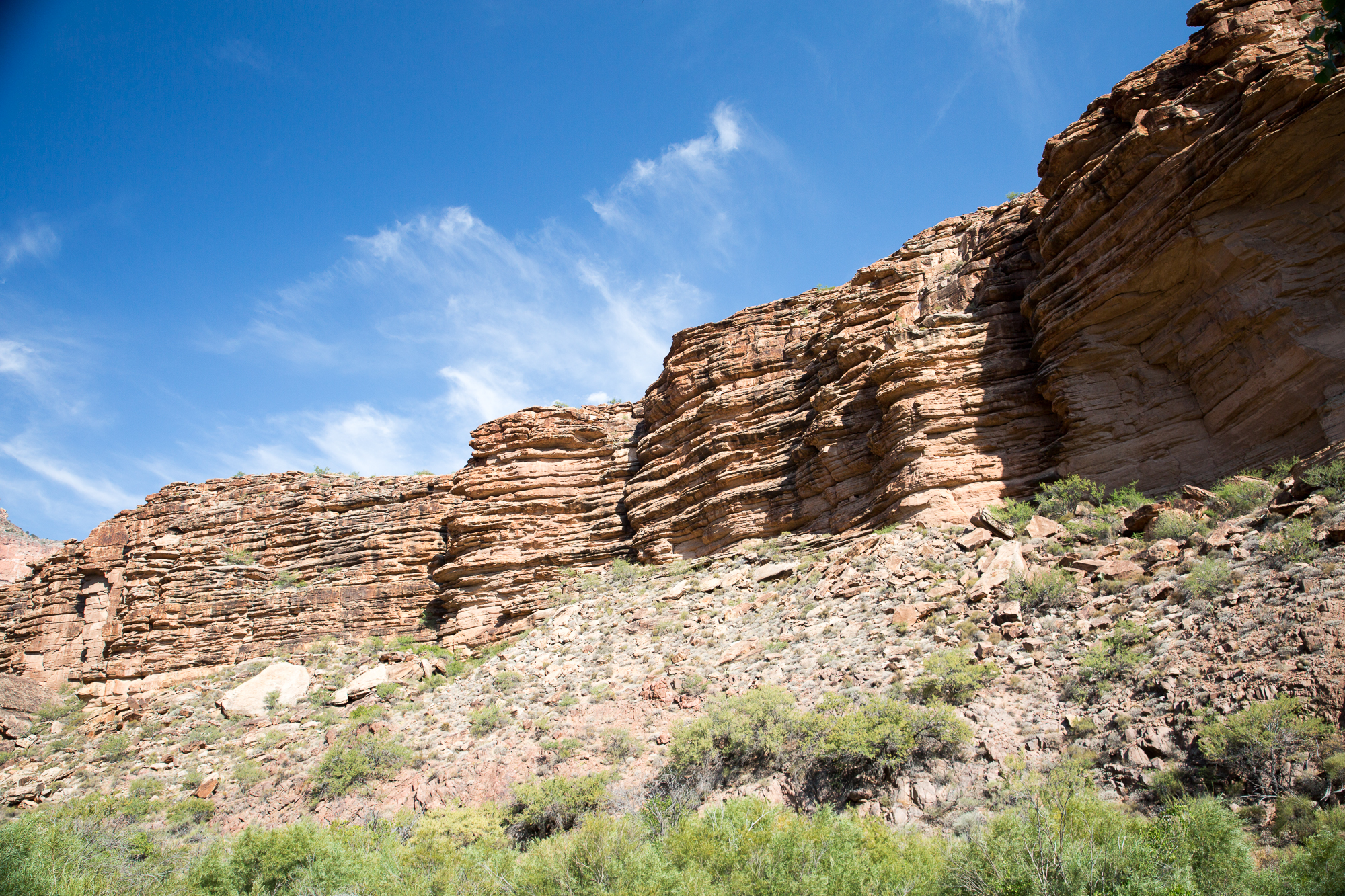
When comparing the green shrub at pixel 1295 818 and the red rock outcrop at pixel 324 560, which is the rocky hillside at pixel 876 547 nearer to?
the red rock outcrop at pixel 324 560

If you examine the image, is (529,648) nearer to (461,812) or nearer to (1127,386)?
(461,812)

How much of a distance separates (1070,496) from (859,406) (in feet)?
24.0

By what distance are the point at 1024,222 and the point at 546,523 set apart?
20556 millimetres

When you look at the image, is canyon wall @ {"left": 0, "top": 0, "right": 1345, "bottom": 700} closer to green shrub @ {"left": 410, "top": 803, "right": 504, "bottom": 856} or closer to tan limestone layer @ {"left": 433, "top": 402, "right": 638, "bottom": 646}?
tan limestone layer @ {"left": 433, "top": 402, "right": 638, "bottom": 646}

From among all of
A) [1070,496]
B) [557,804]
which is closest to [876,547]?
[1070,496]

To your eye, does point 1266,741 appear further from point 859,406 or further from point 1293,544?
point 859,406

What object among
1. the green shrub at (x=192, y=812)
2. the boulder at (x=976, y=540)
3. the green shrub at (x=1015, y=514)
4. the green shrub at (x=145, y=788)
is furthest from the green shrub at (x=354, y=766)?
the green shrub at (x=1015, y=514)

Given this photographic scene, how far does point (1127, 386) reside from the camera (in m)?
18.6

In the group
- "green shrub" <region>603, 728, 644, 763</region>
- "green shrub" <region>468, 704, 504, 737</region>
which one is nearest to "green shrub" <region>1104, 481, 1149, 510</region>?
"green shrub" <region>603, 728, 644, 763</region>

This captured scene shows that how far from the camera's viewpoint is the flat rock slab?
24.4 meters

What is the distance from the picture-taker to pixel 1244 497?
45.3ft

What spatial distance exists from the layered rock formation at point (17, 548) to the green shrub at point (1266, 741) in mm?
60339

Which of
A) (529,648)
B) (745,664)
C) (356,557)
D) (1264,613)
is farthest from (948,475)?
(356,557)

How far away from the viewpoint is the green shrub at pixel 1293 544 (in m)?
10.8
